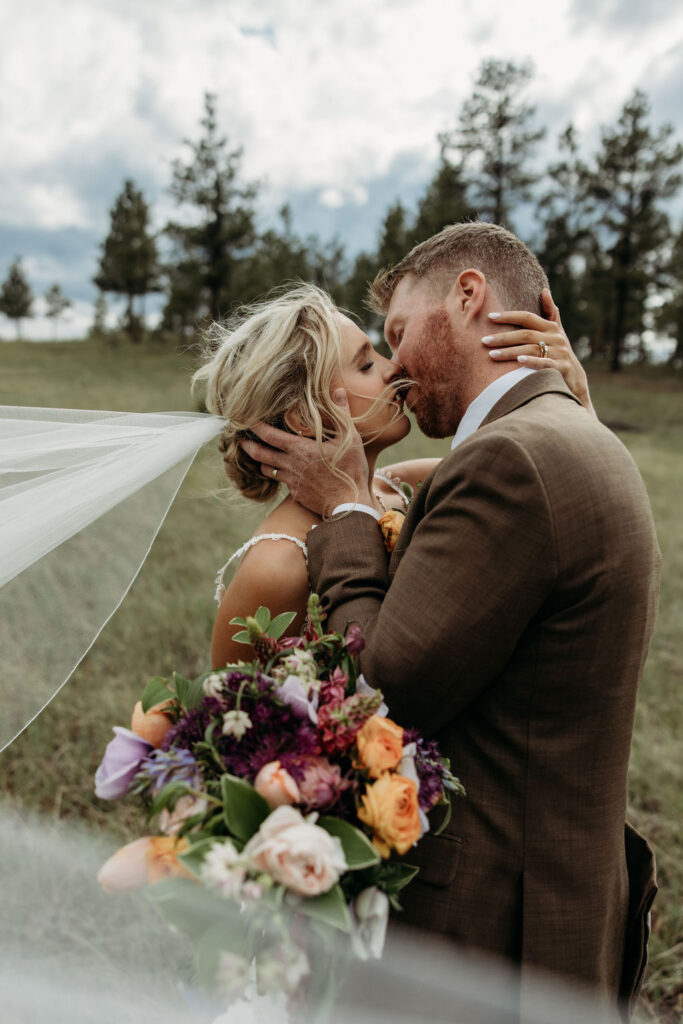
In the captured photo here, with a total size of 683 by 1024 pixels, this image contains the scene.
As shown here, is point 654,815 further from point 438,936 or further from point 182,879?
point 182,879

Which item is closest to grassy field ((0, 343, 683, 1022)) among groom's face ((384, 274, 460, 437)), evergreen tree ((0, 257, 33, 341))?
groom's face ((384, 274, 460, 437))

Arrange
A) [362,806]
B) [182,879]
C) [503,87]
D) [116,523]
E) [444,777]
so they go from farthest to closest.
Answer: [503,87], [116,523], [444,777], [362,806], [182,879]

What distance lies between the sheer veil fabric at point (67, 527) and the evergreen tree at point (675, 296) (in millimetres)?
40215

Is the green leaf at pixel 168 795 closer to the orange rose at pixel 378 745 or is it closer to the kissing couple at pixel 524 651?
the orange rose at pixel 378 745

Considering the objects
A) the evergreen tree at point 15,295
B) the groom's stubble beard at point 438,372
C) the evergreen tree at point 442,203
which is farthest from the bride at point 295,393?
the evergreen tree at point 15,295

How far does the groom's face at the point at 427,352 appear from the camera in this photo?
236 centimetres

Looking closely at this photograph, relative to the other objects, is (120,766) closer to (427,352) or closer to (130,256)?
(427,352)

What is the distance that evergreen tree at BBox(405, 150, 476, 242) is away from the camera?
25.4m

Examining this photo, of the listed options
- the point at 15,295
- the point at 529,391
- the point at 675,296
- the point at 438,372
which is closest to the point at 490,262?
the point at 438,372

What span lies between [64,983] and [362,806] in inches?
66.8

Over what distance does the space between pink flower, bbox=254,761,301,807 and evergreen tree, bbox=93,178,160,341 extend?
39903 mm

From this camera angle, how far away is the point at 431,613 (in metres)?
1.54

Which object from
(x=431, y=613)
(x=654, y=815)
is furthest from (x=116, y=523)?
(x=654, y=815)

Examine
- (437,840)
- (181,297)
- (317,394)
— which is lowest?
(437,840)
